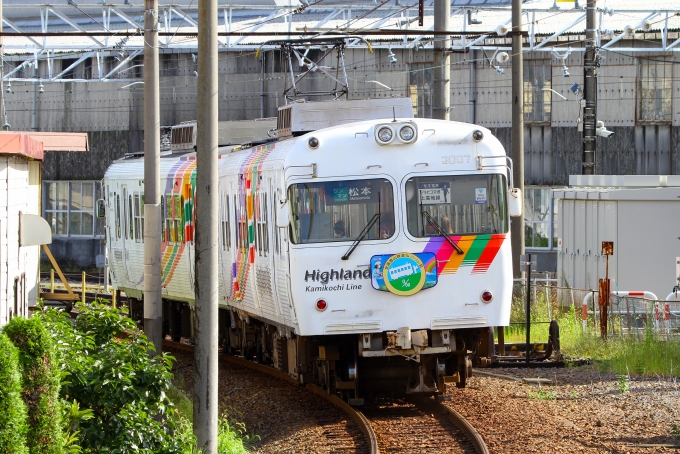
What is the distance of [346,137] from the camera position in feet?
40.9

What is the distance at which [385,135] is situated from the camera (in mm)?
12445

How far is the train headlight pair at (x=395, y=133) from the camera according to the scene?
12.4m

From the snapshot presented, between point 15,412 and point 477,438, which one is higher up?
point 15,412

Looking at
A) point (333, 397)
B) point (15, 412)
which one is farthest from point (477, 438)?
point (15, 412)

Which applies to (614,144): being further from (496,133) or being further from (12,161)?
(12,161)

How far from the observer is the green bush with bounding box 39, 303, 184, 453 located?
880cm

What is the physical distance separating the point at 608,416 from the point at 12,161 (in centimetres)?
657

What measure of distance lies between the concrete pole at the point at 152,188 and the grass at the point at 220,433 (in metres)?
1.03

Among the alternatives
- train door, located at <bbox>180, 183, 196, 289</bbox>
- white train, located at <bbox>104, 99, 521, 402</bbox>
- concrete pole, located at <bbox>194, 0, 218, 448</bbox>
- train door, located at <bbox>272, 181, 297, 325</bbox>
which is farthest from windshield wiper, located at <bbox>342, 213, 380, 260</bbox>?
A: train door, located at <bbox>180, 183, 196, 289</bbox>

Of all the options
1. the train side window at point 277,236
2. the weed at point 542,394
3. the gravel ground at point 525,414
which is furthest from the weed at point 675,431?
the train side window at point 277,236

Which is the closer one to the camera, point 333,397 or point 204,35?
point 204,35

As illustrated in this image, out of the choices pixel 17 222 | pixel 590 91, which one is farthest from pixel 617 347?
pixel 17 222

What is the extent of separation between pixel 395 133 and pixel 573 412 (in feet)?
11.5

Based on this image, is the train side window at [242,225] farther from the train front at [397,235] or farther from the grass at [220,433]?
the train front at [397,235]
